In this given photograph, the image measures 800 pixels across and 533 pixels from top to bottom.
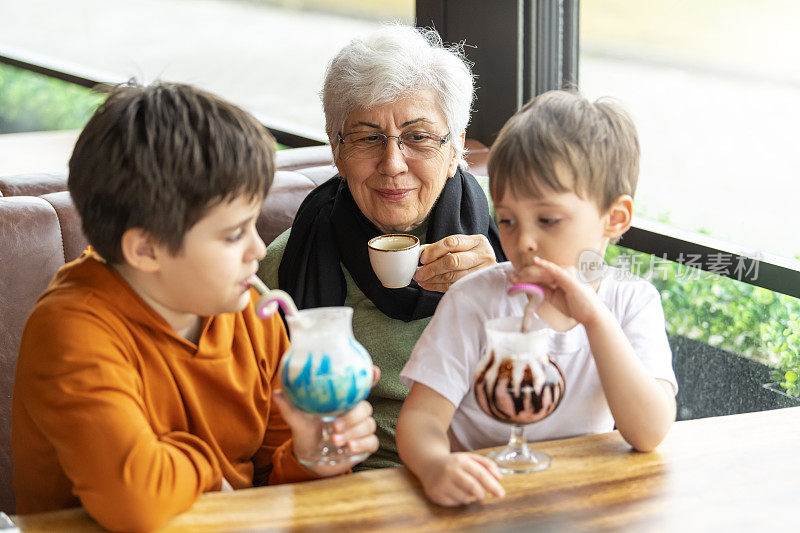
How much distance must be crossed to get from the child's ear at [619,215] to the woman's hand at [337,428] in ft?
1.52

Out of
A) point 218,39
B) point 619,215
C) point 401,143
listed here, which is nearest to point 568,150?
point 619,215

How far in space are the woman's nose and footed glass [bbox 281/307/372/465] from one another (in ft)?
2.70

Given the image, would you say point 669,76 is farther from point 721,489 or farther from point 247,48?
point 247,48

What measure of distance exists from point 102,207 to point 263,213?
1027mm

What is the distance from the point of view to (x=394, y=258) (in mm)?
1753

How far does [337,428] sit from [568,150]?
0.55m

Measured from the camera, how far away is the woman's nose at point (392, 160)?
198 centimetres

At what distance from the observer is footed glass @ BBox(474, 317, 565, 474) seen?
1.19 meters

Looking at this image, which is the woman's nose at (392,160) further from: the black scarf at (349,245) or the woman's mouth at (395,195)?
the black scarf at (349,245)

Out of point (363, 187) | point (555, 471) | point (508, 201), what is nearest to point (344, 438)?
point (555, 471)

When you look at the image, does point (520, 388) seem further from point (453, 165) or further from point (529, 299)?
point (453, 165)

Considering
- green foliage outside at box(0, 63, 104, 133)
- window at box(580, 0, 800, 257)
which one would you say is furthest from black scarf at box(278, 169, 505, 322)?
green foliage outside at box(0, 63, 104, 133)

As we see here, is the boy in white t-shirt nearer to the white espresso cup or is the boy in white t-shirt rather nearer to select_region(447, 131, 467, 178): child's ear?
the white espresso cup

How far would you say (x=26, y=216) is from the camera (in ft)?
6.51
